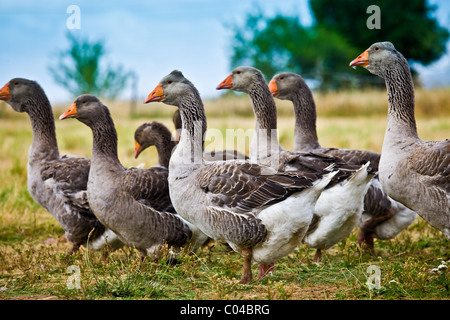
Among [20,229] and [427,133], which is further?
[427,133]

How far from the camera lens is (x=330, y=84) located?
44.0m

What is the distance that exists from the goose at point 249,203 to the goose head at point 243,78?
6.01 ft

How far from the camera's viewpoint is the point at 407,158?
574cm

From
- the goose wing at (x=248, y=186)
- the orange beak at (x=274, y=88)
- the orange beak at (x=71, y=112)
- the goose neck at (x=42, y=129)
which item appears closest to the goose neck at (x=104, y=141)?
the orange beak at (x=71, y=112)

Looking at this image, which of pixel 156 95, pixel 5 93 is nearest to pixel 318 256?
pixel 156 95

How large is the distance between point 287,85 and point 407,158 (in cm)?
287

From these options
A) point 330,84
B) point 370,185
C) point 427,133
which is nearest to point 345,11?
point 330,84

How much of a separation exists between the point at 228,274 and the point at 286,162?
4.97 feet

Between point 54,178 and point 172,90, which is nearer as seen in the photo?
point 172,90

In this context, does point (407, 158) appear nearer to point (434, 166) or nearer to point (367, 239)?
point (434, 166)

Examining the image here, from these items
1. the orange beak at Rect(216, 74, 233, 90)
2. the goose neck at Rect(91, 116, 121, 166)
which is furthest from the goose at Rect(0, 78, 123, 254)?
the orange beak at Rect(216, 74, 233, 90)

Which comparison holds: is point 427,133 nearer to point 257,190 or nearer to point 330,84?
point 257,190

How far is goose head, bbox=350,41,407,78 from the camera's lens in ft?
20.6

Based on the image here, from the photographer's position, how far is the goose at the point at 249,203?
208 inches
